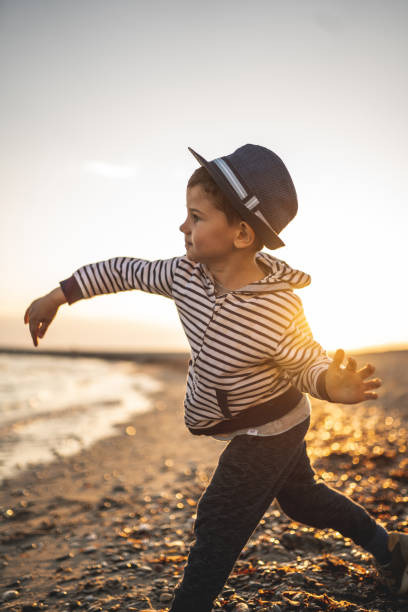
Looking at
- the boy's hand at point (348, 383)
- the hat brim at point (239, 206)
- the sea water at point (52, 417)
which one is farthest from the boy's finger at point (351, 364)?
the sea water at point (52, 417)

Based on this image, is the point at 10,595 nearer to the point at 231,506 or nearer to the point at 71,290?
the point at 231,506

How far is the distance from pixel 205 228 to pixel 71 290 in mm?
1159

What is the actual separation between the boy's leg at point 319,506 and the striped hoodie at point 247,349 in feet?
2.02

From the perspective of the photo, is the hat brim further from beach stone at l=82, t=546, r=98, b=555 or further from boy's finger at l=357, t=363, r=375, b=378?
beach stone at l=82, t=546, r=98, b=555

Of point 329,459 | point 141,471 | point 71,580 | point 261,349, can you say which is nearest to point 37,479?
point 141,471

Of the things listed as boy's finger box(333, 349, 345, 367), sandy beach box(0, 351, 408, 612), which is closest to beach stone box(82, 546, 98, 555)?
sandy beach box(0, 351, 408, 612)

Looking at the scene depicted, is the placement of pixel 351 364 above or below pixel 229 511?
above

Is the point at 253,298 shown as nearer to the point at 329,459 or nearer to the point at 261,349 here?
the point at 261,349

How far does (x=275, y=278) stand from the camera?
2625 millimetres

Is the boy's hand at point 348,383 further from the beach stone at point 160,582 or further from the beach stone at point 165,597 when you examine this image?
the beach stone at point 160,582

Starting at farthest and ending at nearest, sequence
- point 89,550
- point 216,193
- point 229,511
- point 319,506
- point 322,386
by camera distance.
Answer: point 89,550, point 319,506, point 216,193, point 229,511, point 322,386

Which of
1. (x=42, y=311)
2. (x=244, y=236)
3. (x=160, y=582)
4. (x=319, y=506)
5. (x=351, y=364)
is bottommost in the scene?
(x=160, y=582)

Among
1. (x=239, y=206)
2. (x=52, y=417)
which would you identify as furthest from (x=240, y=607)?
(x=52, y=417)

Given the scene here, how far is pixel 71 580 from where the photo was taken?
12.2 feet
